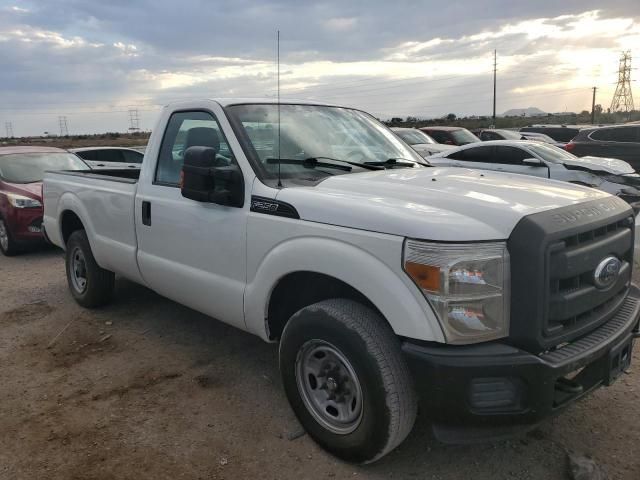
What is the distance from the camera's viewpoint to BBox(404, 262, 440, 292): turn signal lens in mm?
2453

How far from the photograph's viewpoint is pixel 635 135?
45.7 feet

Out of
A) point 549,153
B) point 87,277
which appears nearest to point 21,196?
point 87,277

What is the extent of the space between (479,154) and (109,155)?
8.23 meters

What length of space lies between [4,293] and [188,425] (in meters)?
4.24

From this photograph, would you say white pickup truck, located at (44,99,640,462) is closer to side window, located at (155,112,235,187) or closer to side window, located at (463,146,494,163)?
side window, located at (155,112,235,187)

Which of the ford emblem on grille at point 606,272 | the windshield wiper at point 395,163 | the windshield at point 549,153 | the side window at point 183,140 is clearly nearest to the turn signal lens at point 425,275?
the ford emblem on grille at point 606,272

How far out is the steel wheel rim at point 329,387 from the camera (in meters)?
2.88

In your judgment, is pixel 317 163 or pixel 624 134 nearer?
pixel 317 163

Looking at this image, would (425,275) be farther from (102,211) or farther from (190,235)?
(102,211)

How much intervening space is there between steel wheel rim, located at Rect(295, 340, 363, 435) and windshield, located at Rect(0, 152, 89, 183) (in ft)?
25.0

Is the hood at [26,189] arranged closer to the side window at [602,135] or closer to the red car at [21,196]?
the red car at [21,196]

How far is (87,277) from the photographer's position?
5469 millimetres

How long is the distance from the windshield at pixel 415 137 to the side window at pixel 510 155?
5525 millimetres

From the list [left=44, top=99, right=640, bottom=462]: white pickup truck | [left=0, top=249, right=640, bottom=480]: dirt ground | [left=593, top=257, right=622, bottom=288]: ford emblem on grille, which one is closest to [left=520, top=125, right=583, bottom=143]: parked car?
[left=0, top=249, right=640, bottom=480]: dirt ground
